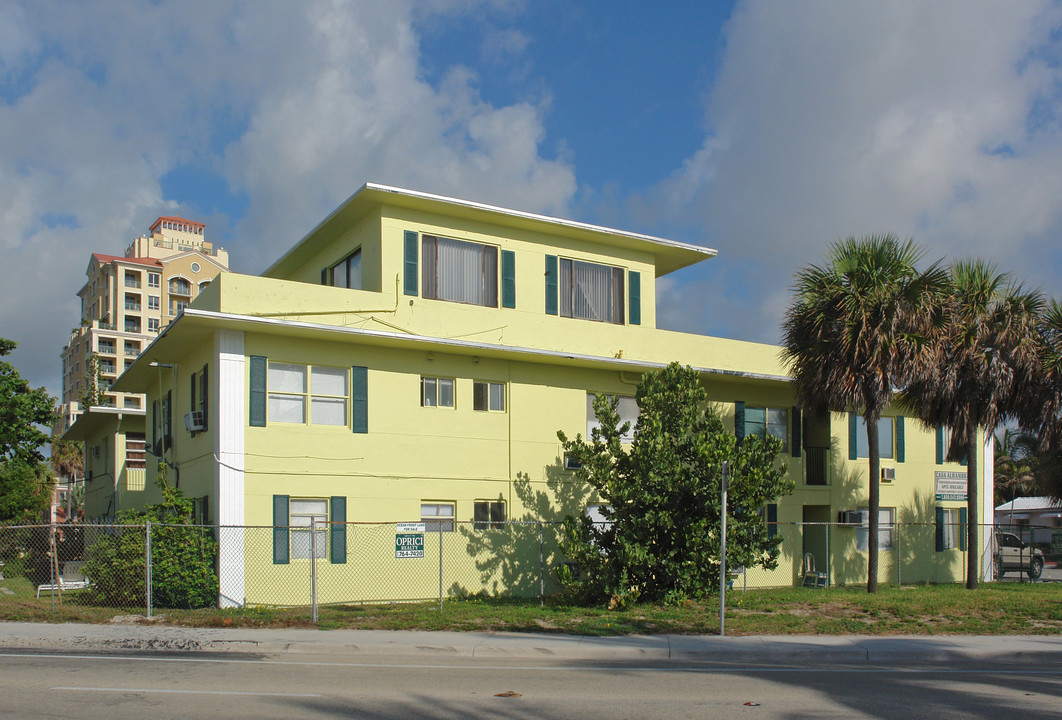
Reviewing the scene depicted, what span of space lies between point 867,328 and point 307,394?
40.5 feet

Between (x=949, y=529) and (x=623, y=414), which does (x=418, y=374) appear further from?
(x=949, y=529)

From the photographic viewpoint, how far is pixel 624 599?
18.7 meters

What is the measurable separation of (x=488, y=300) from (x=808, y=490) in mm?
11060

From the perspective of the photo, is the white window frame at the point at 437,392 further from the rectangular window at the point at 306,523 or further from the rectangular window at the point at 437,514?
the rectangular window at the point at 306,523

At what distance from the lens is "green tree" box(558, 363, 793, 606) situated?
1875 centimetres

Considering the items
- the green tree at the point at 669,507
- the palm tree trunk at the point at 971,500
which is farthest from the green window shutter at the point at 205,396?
the palm tree trunk at the point at 971,500

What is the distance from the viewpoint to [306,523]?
19672 millimetres

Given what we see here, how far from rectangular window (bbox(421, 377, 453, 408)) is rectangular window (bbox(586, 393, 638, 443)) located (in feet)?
12.3

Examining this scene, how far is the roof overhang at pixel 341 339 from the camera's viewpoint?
18656 mm

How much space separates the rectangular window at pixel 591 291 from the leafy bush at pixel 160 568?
10.1 meters

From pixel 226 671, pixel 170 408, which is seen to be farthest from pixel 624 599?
pixel 170 408

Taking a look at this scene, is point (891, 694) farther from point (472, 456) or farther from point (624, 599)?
point (472, 456)

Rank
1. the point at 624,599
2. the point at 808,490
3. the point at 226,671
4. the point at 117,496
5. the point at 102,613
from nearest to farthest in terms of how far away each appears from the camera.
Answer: the point at 226,671 → the point at 102,613 → the point at 624,599 → the point at 808,490 → the point at 117,496

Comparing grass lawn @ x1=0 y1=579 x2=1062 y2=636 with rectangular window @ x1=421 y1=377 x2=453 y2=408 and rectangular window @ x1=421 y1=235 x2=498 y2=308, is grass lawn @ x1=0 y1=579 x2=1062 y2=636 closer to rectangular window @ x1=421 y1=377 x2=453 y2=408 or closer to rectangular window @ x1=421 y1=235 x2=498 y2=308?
rectangular window @ x1=421 y1=377 x2=453 y2=408
